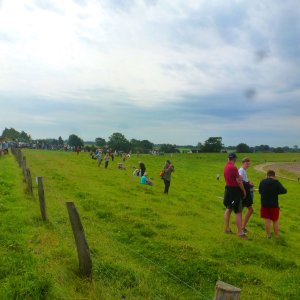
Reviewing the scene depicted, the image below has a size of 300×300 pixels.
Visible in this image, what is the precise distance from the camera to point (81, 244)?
7438 millimetres

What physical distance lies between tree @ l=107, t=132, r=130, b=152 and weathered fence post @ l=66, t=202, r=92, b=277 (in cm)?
12535

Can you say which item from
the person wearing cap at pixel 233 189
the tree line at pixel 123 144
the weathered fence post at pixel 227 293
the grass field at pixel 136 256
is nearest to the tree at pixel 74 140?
the tree line at pixel 123 144

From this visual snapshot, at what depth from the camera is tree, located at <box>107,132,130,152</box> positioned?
135 metres

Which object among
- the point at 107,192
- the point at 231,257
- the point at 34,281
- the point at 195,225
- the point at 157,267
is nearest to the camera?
the point at 34,281

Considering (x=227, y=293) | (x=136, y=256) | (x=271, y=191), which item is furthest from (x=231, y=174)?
(x=227, y=293)

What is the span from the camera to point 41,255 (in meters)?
8.57

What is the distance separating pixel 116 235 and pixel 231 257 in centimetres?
347

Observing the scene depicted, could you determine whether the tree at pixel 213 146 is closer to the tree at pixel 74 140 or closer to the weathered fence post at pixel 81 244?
the tree at pixel 74 140

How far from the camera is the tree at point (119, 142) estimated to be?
135 metres

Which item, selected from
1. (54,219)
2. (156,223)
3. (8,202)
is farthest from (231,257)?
(8,202)

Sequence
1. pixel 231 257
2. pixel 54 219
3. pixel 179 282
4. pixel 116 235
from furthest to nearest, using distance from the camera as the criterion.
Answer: pixel 54 219, pixel 116 235, pixel 231 257, pixel 179 282

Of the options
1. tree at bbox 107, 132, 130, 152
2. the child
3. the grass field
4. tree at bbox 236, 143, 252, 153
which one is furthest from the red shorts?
tree at bbox 236, 143, 252, 153

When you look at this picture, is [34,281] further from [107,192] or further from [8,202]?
[107,192]

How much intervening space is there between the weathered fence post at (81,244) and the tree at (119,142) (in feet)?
411
